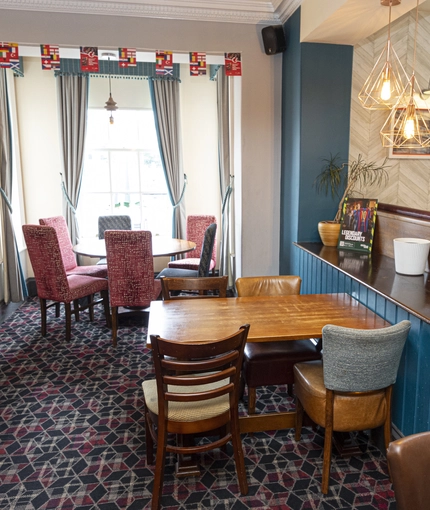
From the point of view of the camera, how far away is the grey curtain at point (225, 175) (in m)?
5.75

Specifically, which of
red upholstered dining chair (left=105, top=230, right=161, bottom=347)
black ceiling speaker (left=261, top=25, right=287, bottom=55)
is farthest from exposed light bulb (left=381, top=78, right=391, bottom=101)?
red upholstered dining chair (left=105, top=230, right=161, bottom=347)

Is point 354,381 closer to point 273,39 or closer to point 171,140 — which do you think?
point 273,39

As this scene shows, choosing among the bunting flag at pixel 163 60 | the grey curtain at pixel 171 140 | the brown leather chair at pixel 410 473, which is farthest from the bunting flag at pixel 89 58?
the brown leather chair at pixel 410 473

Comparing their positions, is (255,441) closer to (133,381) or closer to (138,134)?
(133,381)

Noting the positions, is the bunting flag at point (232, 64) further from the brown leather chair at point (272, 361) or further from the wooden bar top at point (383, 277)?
the brown leather chair at point (272, 361)

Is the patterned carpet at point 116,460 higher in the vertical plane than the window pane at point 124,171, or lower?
lower

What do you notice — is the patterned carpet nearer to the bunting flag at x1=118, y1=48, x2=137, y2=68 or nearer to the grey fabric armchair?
the grey fabric armchair

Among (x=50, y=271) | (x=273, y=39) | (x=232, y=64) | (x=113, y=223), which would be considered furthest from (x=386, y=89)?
(x=113, y=223)

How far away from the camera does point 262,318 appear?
243cm

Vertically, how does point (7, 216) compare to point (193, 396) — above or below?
above

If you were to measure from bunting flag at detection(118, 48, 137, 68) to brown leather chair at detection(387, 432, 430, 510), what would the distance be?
3757 mm

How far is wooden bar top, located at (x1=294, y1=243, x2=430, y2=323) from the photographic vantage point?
2215 millimetres

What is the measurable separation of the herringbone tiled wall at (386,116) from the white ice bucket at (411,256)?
147 centimetres

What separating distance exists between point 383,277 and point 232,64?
8.16 ft
